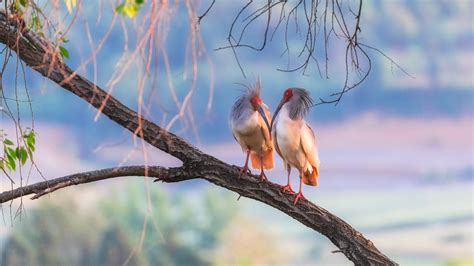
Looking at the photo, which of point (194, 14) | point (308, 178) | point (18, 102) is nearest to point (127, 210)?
point (308, 178)

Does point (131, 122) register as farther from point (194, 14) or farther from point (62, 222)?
point (62, 222)

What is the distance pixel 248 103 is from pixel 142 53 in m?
1.59

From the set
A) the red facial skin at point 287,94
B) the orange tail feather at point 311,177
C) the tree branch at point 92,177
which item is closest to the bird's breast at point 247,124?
the red facial skin at point 287,94

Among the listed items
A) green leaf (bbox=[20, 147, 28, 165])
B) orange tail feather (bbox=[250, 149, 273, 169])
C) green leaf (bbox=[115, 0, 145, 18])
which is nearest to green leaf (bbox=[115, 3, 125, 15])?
green leaf (bbox=[115, 0, 145, 18])

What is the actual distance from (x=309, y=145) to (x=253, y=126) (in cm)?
21

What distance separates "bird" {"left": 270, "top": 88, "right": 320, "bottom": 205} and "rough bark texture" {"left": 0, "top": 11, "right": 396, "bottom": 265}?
387mm

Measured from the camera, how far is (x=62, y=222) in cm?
1045

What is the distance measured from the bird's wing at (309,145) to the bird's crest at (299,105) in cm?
5

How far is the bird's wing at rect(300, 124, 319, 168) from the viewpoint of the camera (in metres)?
3.18

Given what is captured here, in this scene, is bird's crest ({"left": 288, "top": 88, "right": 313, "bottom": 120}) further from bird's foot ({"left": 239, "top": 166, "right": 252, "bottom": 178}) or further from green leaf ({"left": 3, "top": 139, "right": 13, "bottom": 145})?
green leaf ({"left": 3, "top": 139, "right": 13, "bottom": 145})

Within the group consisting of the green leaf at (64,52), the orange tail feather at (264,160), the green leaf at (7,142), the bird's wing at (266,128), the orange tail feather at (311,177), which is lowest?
the green leaf at (7,142)

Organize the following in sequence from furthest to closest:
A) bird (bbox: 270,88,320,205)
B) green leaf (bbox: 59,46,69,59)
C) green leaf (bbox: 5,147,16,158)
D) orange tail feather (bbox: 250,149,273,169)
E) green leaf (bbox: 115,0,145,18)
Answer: orange tail feather (bbox: 250,149,273,169) < bird (bbox: 270,88,320,205) < green leaf (bbox: 5,147,16,158) < green leaf (bbox: 59,46,69,59) < green leaf (bbox: 115,0,145,18)

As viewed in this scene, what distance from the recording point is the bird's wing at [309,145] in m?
3.18

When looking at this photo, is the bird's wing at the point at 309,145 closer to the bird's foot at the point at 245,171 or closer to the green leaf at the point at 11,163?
the bird's foot at the point at 245,171
